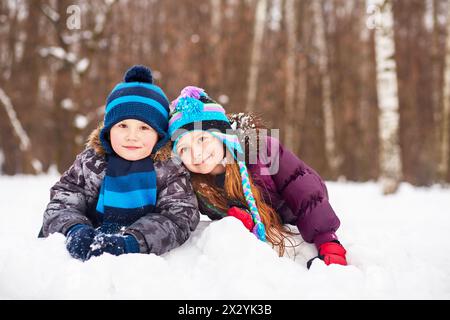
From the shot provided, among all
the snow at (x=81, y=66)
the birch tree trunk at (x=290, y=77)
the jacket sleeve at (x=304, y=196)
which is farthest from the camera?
the birch tree trunk at (x=290, y=77)

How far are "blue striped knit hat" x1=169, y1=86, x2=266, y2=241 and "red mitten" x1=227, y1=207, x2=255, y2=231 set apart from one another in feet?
0.08

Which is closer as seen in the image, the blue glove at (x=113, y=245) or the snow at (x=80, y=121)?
the blue glove at (x=113, y=245)

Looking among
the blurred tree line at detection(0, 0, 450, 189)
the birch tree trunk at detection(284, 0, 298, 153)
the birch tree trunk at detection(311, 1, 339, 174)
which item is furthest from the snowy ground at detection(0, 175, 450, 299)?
the birch tree trunk at detection(284, 0, 298, 153)

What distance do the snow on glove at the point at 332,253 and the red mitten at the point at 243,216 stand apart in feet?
1.28

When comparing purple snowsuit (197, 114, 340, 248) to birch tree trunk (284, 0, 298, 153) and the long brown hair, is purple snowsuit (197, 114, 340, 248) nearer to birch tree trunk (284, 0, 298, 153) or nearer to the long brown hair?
the long brown hair

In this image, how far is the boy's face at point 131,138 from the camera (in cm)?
208

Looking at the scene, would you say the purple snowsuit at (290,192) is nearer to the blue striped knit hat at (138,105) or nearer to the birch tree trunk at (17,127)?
the blue striped knit hat at (138,105)

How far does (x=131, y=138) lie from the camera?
81.7 inches

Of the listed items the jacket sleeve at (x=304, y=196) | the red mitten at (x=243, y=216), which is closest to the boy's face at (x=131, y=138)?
the red mitten at (x=243, y=216)

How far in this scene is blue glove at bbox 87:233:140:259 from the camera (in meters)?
1.74

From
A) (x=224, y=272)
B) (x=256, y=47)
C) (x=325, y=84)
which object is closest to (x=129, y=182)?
(x=224, y=272)

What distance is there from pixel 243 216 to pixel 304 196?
381 millimetres
